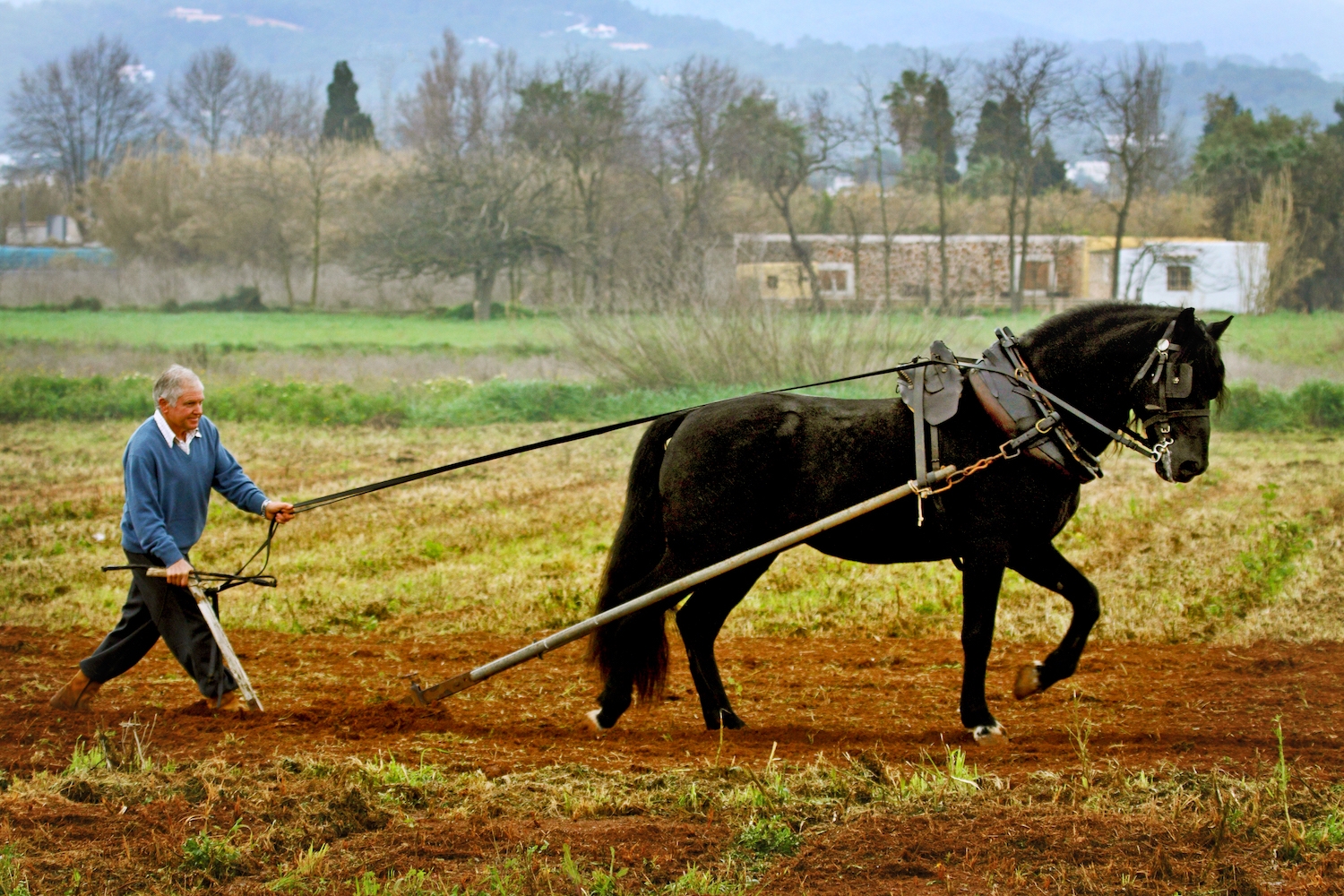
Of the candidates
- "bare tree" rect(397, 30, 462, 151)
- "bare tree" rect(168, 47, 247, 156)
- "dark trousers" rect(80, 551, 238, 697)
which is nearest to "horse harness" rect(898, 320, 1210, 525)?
"dark trousers" rect(80, 551, 238, 697)

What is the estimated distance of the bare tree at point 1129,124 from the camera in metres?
26.4

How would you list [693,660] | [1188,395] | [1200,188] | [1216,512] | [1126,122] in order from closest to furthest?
[1188,395]
[693,660]
[1216,512]
[1126,122]
[1200,188]

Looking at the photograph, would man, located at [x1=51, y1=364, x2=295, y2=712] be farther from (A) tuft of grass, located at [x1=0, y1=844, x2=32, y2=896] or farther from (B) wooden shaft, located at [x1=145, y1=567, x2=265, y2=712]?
(A) tuft of grass, located at [x1=0, y1=844, x2=32, y2=896]

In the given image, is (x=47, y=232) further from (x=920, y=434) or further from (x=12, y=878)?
(x=920, y=434)

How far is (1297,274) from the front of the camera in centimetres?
2438

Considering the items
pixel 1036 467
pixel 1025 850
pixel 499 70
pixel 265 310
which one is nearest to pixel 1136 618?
pixel 1036 467

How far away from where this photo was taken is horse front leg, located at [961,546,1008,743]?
4.94m

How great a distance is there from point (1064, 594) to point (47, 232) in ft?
112

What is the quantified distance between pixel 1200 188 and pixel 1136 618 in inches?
1001

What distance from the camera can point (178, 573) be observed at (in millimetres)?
5188

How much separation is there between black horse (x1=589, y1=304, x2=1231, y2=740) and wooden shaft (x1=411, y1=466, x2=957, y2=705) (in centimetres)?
22

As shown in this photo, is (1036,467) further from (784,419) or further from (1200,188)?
(1200,188)

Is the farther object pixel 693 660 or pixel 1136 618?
pixel 1136 618

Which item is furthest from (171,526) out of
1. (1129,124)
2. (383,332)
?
(383,332)
